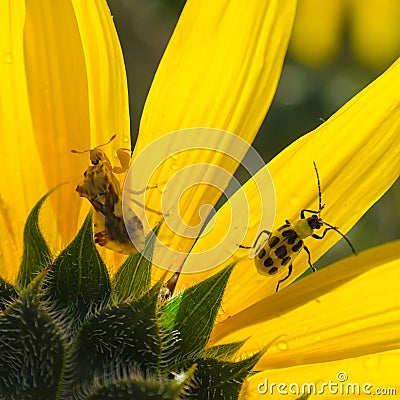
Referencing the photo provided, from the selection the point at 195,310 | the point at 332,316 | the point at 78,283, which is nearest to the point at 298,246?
the point at 332,316

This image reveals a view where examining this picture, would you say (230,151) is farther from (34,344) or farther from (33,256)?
(34,344)

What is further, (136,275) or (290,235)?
(290,235)

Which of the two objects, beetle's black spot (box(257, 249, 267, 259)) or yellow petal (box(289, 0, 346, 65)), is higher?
yellow petal (box(289, 0, 346, 65))

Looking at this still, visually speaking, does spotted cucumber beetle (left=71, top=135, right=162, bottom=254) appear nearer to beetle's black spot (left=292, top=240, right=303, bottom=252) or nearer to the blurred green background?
beetle's black spot (left=292, top=240, right=303, bottom=252)

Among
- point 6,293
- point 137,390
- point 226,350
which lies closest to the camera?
point 137,390

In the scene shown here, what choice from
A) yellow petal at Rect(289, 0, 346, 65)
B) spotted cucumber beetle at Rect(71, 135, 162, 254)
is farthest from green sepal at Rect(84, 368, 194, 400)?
yellow petal at Rect(289, 0, 346, 65)
